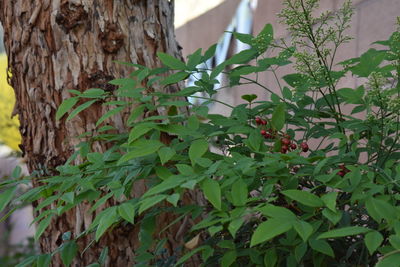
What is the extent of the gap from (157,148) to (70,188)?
0.27 m

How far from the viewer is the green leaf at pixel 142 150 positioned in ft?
3.68

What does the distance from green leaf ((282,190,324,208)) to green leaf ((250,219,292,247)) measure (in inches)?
2.9

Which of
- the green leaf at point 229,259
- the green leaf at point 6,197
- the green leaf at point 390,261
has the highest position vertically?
the green leaf at point 6,197

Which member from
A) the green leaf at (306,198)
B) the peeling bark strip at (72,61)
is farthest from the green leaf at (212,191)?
the peeling bark strip at (72,61)

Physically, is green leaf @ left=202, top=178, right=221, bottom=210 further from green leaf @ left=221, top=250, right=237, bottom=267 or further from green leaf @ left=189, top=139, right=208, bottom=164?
green leaf @ left=221, top=250, right=237, bottom=267

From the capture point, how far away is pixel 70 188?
1.32 meters

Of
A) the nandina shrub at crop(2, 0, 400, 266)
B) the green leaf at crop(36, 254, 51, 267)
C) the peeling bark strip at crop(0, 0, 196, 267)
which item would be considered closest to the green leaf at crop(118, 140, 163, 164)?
the nandina shrub at crop(2, 0, 400, 266)

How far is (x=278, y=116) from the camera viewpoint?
133 cm

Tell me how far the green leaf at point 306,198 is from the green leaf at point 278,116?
332 millimetres

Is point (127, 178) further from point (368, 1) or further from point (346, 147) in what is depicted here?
point (368, 1)

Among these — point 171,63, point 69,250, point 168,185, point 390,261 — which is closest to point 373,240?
point 390,261

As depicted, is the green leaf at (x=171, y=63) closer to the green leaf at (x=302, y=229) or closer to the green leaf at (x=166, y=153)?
the green leaf at (x=166, y=153)

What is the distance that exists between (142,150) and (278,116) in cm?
32

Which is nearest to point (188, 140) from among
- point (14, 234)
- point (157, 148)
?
point (157, 148)
